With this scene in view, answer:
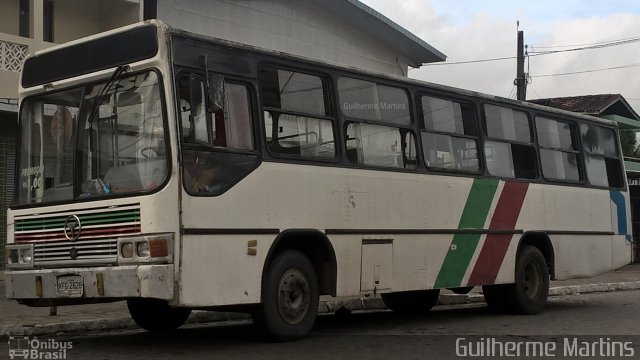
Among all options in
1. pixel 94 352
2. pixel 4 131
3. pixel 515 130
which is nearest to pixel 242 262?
pixel 94 352

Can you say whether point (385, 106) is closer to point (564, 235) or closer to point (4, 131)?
point (564, 235)

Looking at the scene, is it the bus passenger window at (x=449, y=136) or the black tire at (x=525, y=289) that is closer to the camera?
the bus passenger window at (x=449, y=136)

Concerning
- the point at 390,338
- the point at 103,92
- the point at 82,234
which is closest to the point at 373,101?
the point at 390,338

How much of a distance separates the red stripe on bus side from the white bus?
0.19ft

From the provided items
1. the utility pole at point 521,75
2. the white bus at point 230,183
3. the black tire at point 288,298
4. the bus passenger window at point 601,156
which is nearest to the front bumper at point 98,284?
the white bus at point 230,183

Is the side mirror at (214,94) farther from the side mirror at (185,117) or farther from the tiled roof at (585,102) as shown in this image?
the tiled roof at (585,102)

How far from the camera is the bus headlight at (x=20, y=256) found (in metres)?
7.83

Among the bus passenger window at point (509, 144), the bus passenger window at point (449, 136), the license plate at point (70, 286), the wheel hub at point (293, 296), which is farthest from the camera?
the bus passenger window at point (509, 144)

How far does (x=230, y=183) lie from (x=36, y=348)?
103 inches

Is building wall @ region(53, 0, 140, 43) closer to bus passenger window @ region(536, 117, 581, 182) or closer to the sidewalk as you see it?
the sidewalk

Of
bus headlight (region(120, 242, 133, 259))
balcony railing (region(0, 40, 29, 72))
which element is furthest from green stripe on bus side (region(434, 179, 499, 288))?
balcony railing (region(0, 40, 29, 72))

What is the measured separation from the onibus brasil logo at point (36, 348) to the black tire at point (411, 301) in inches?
208

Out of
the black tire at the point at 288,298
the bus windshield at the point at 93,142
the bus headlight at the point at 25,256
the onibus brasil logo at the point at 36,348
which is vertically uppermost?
the bus windshield at the point at 93,142

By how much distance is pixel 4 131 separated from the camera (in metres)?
14.9
